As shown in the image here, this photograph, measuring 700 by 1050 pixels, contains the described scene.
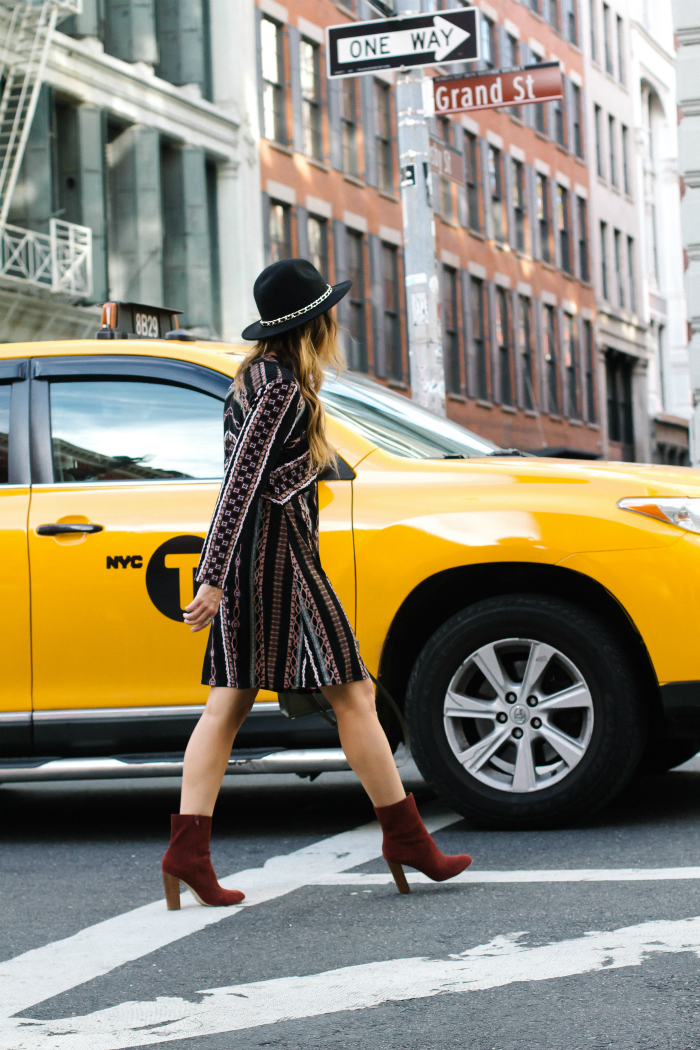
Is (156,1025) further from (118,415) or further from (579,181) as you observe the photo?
(579,181)

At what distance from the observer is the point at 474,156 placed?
142ft

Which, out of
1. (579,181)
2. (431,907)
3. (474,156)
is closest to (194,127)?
(474,156)

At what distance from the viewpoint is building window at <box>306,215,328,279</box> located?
3434 centimetres

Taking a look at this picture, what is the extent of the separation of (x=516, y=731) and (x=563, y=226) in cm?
4546

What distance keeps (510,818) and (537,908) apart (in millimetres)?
1154

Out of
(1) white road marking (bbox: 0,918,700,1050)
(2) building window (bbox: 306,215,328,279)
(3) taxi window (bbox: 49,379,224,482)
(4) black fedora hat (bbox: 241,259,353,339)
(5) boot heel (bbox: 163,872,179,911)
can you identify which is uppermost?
(2) building window (bbox: 306,215,328,279)

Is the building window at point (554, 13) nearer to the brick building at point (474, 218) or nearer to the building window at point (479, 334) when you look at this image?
the brick building at point (474, 218)

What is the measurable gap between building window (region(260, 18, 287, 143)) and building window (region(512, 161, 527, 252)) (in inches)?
548

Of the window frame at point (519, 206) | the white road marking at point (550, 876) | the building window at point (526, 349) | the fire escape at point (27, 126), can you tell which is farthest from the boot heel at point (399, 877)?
the window frame at point (519, 206)

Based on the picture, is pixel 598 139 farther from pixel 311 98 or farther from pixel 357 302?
pixel 311 98

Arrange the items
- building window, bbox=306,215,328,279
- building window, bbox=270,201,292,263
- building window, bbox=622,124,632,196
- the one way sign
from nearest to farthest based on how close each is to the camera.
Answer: the one way sign, building window, bbox=270,201,292,263, building window, bbox=306,215,328,279, building window, bbox=622,124,632,196

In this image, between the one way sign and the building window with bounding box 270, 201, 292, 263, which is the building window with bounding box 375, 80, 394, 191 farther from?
the one way sign

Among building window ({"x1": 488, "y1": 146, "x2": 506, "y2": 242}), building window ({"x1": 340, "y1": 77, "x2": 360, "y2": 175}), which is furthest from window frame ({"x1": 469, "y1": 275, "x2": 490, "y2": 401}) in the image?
building window ({"x1": 340, "y1": 77, "x2": 360, "y2": 175})

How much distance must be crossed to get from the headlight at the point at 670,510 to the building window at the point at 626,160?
168 feet
